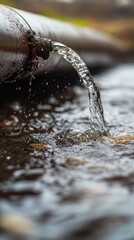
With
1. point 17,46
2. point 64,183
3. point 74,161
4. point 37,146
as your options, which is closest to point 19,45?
point 17,46

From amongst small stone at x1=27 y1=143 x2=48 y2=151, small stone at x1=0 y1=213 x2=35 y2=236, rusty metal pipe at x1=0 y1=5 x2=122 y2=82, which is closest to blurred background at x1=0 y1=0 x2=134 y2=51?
rusty metal pipe at x1=0 y1=5 x2=122 y2=82

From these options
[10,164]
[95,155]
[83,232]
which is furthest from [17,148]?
[83,232]

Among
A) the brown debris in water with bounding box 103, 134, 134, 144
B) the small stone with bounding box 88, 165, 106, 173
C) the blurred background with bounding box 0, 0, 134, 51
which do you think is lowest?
the small stone with bounding box 88, 165, 106, 173

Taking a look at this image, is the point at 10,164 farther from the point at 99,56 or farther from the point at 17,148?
the point at 99,56

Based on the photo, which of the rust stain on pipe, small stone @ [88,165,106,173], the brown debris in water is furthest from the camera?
the rust stain on pipe

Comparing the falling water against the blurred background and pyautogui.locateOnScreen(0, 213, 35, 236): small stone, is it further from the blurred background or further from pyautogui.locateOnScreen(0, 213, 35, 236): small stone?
the blurred background

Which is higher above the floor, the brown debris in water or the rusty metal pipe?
the rusty metal pipe

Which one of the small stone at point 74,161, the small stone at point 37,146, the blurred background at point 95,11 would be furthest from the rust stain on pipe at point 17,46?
the blurred background at point 95,11

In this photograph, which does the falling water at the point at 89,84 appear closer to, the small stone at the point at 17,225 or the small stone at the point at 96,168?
the small stone at the point at 96,168

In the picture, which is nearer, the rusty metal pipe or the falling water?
the rusty metal pipe
